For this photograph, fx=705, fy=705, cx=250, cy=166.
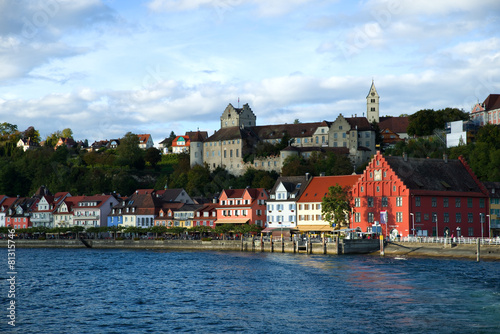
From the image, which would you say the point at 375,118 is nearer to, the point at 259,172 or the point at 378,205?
the point at 259,172

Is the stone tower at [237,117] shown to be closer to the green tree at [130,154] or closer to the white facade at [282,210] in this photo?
the green tree at [130,154]

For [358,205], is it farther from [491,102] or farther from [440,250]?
[491,102]

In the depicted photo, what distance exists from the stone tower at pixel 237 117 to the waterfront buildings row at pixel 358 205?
41598 mm

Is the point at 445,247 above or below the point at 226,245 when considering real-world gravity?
above

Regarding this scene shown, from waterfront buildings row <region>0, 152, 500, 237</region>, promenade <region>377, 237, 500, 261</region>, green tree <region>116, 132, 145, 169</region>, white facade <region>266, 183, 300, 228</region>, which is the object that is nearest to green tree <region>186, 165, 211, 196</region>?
waterfront buildings row <region>0, 152, 500, 237</region>

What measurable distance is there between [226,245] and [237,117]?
80.0 metres

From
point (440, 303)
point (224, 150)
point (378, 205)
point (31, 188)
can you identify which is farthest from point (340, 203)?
point (31, 188)

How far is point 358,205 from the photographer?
94875mm

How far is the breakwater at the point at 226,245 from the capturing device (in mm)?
83688

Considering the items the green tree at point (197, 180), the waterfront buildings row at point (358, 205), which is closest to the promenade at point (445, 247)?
the waterfront buildings row at point (358, 205)

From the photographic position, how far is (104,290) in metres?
57.3

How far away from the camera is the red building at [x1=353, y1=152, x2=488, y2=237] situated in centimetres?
8850

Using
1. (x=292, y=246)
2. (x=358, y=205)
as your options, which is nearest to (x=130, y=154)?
(x=358, y=205)

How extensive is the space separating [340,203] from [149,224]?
46251mm
